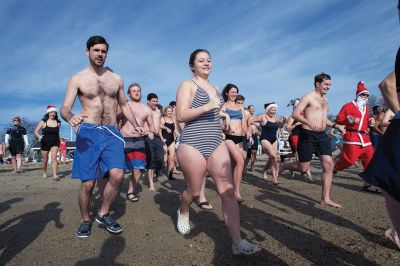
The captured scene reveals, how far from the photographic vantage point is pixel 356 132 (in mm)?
5738

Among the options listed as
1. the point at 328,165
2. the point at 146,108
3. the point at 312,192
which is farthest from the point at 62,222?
the point at 312,192

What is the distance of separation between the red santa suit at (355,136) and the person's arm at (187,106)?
348 centimetres

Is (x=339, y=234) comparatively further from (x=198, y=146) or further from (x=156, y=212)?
(x=156, y=212)

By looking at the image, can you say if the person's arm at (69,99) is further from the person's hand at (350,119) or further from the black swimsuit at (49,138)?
the black swimsuit at (49,138)

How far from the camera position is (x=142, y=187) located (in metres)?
8.02

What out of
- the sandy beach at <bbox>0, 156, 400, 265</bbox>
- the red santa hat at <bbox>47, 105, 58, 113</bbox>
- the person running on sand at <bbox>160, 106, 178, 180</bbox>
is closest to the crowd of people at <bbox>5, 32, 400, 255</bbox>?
the sandy beach at <bbox>0, 156, 400, 265</bbox>

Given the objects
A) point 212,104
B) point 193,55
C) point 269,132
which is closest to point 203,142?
point 212,104

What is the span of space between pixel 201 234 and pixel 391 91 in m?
2.62

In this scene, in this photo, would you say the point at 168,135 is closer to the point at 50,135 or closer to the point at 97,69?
the point at 50,135

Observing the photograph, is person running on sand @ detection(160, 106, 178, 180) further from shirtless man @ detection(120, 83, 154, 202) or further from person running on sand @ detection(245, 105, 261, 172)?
shirtless man @ detection(120, 83, 154, 202)

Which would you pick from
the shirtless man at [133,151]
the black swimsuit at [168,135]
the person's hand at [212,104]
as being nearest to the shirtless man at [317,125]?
the person's hand at [212,104]

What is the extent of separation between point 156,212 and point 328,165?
2.89 m

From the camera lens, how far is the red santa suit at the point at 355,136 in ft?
18.6

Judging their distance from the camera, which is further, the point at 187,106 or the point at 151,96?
the point at 151,96
